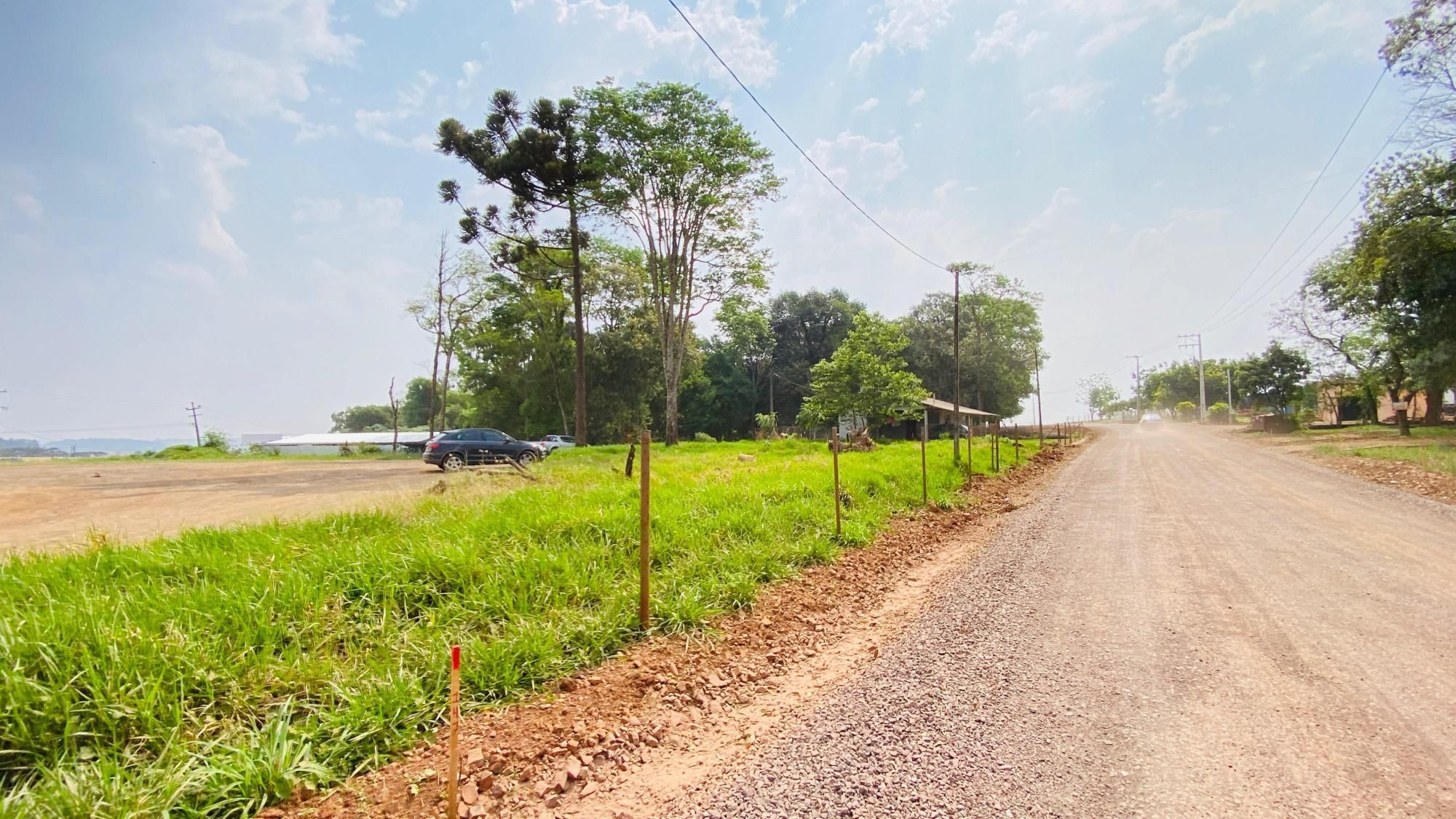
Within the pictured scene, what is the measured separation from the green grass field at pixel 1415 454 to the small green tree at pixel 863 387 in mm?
14527

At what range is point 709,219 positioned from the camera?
25594mm

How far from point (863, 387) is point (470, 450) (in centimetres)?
1812

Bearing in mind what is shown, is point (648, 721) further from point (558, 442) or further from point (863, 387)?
point (863, 387)

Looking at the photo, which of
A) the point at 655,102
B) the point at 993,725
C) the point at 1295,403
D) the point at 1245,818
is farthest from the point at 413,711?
the point at 1295,403

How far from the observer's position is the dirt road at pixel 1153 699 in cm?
229

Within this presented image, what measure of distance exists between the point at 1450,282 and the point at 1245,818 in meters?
27.1

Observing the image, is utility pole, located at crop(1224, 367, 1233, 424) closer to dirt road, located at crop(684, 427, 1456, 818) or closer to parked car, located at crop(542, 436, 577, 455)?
parked car, located at crop(542, 436, 577, 455)

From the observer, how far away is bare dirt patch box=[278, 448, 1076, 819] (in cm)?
248

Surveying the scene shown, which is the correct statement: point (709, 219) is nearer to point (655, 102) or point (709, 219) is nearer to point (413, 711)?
point (655, 102)

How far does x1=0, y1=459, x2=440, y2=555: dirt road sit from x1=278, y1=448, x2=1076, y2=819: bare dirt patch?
5208mm

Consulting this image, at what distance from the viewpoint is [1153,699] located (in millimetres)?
3020

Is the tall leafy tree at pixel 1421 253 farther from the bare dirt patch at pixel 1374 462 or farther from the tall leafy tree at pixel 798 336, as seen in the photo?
the tall leafy tree at pixel 798 336

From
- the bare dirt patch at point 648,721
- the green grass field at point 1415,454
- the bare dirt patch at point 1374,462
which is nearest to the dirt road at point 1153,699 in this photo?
the bare dirt patch at point 648,721

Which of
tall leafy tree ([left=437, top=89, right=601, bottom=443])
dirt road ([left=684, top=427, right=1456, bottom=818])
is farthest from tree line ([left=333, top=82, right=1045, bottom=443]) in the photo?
dirt road ([left=684, top=427, right=1456, bottom=818])
